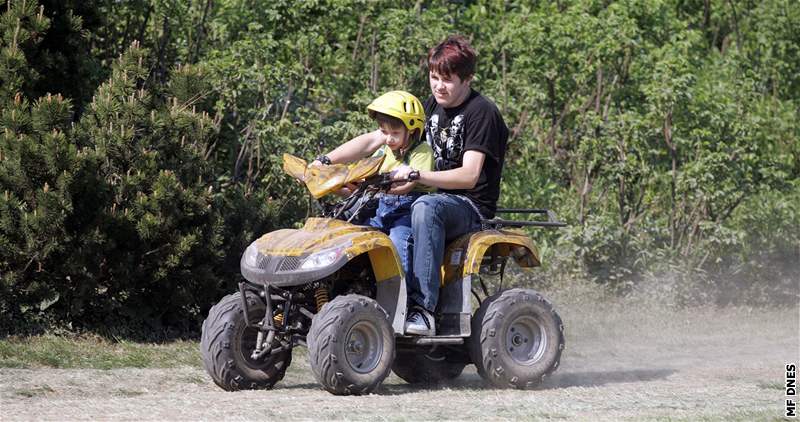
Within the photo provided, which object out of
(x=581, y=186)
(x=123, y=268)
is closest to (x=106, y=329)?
(x=123, y=268)

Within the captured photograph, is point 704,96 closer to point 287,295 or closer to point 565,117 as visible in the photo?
point 565,117

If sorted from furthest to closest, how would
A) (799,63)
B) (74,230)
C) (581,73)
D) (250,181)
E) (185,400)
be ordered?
(799,63), (581,73), (250,181), (74,230), (185,400)

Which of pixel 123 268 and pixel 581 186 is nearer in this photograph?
pixel 123 268

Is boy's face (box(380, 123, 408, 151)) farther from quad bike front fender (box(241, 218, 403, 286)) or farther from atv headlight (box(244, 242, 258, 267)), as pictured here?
atv headlight (box(244, 242, 258, 267))

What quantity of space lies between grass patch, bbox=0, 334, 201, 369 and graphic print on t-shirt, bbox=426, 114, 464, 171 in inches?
94.4

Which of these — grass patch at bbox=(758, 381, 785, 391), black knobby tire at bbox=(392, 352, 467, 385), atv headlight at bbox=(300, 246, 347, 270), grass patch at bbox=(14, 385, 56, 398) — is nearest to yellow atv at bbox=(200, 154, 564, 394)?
atv headlight at bbox=(300, 246, 347, 270)

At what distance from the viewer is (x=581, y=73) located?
1488 centimetres

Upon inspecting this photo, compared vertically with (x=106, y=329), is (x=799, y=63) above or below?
above

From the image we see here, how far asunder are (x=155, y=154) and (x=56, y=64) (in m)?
1.29

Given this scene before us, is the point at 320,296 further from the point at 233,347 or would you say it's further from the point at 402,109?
the point at 402,109

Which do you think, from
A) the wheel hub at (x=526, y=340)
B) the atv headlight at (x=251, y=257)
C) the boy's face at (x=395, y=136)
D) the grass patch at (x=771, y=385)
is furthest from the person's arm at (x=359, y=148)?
the grass patch at (x=771, y=385)

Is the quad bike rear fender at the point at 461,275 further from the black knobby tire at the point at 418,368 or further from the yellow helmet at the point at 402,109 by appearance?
the yellow helmet at the point at 402,109

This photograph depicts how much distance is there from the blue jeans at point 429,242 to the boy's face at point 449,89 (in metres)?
0.71

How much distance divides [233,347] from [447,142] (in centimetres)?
198
